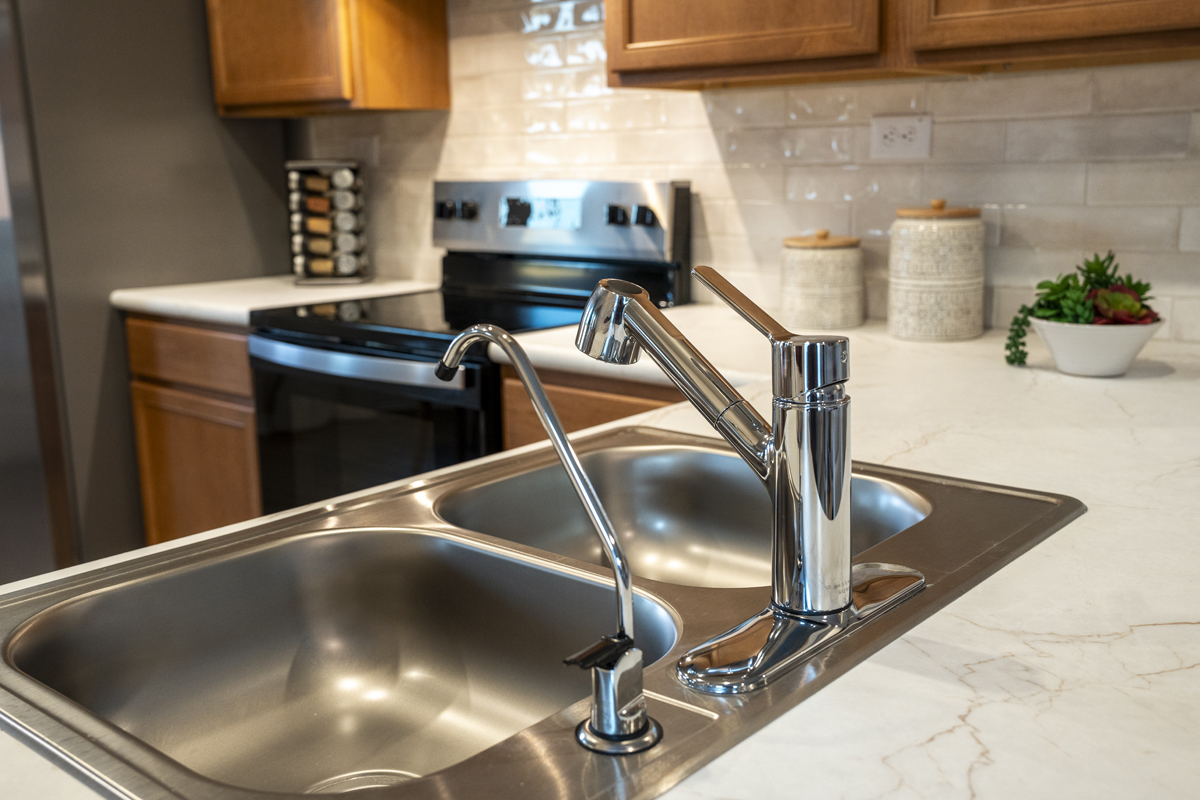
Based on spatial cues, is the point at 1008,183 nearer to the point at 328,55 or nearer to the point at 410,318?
the point at 410,318

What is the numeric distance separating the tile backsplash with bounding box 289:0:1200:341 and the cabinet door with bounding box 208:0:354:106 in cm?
32

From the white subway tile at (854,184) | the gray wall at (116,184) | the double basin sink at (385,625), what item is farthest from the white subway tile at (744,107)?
the gray wall at (116,184)

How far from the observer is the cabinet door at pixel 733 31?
1665 mm

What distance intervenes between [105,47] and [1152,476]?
255 centimetres

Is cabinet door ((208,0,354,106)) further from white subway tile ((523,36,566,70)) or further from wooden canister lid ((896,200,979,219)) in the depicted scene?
wooden canister lid ((896,200,979,219))

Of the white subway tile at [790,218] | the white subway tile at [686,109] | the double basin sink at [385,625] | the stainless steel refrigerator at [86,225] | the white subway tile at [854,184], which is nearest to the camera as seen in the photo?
the double basin sink at [385,625]

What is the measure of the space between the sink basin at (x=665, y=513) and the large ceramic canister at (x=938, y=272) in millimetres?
755

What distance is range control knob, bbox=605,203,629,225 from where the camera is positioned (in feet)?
7.62

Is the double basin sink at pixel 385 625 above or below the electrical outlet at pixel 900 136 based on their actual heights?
below

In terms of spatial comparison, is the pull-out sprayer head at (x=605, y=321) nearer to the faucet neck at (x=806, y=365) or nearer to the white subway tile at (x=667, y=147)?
the faucet neck at (x=806, y=365)

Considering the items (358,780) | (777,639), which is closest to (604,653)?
(777,639)

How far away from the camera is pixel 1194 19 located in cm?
137

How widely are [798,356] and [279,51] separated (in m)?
2.34

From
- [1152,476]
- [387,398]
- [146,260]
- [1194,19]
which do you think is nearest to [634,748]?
[1152,476]
